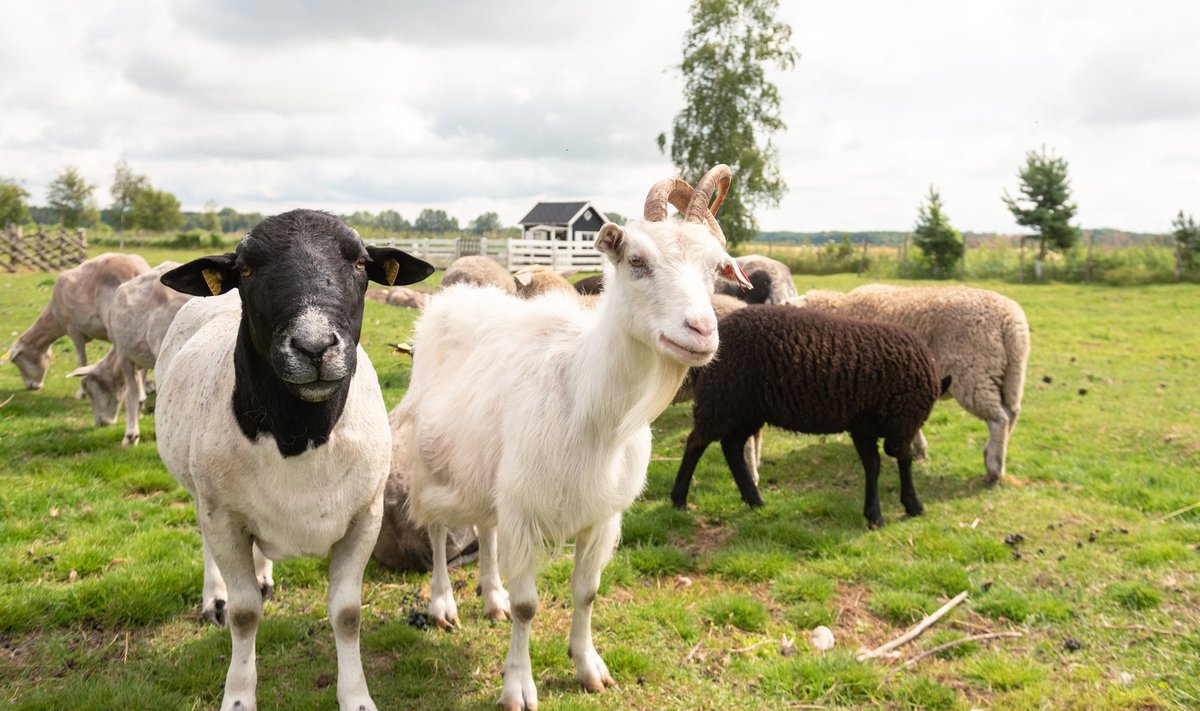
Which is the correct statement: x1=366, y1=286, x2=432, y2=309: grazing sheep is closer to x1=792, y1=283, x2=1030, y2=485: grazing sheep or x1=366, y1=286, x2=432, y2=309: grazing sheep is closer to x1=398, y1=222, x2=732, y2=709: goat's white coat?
x1=792, y1=283, x2=1030, y2=485: grazing sheep

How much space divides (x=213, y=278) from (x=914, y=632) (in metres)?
4.42

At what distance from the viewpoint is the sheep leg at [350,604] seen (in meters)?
3.51

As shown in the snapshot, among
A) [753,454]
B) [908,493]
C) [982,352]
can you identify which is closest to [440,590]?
[753,454]

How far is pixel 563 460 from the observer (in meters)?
3.84

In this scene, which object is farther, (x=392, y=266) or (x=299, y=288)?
(x=392, y=266)

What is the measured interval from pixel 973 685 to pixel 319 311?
3.91 metres

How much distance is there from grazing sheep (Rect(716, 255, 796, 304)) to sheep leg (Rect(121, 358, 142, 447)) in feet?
27.6

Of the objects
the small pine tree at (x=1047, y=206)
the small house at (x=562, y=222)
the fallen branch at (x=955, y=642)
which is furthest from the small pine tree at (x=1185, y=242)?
the fallen branch at (x=955, y=642)

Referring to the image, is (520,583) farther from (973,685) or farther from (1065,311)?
(1065,311)

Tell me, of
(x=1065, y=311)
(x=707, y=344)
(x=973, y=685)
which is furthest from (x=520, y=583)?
(x=1065, y=311)

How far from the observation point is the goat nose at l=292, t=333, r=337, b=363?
109 inches

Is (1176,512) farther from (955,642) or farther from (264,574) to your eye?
(264,574)

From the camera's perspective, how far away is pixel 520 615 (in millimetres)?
3914

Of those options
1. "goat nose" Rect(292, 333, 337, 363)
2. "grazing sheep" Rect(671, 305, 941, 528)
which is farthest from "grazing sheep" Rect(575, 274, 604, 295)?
"goat nose" Rect(292, 333, 337, 363)
